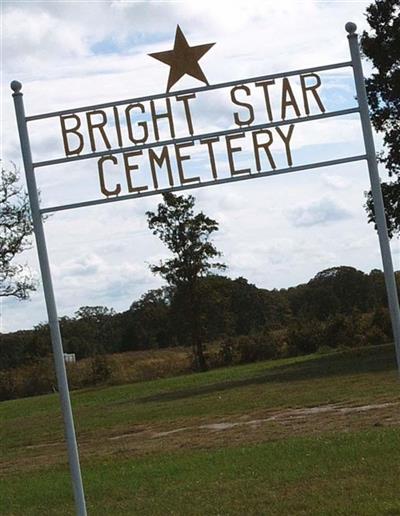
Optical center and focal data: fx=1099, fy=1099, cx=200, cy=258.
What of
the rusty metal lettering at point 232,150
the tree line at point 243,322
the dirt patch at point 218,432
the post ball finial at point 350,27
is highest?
the post ball finial at point 350,27

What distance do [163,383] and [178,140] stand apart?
29.5m

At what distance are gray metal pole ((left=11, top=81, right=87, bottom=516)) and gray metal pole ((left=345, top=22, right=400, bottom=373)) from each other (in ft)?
8.68

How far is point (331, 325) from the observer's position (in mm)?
44062

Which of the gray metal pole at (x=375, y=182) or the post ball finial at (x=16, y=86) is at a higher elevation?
the post ball finial at (x=16, y=86)

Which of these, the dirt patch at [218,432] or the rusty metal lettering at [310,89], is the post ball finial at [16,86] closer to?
the rusty metal lettering at [310,89]

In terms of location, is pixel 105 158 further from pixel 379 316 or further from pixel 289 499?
pixel 379 316

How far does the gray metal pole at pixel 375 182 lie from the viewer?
862 centimetres

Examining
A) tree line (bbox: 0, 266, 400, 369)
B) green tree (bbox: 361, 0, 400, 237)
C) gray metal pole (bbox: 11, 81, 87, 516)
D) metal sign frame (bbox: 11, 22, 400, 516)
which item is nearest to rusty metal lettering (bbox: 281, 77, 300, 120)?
metal sign frame (bbox: 11, 22, 400, 516)

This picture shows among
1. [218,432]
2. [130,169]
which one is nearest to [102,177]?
[130,169]

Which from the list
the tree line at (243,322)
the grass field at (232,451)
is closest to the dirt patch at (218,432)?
the grass field at (232,451)

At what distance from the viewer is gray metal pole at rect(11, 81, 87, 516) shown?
8781 mm

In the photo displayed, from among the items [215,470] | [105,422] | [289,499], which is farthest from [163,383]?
[289,499]

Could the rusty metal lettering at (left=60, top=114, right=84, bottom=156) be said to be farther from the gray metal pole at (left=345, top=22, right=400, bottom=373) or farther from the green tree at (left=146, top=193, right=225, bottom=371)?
the green tree at (left=146, top=193, right=225, bottom=371)

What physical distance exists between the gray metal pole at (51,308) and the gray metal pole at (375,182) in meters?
2.65
